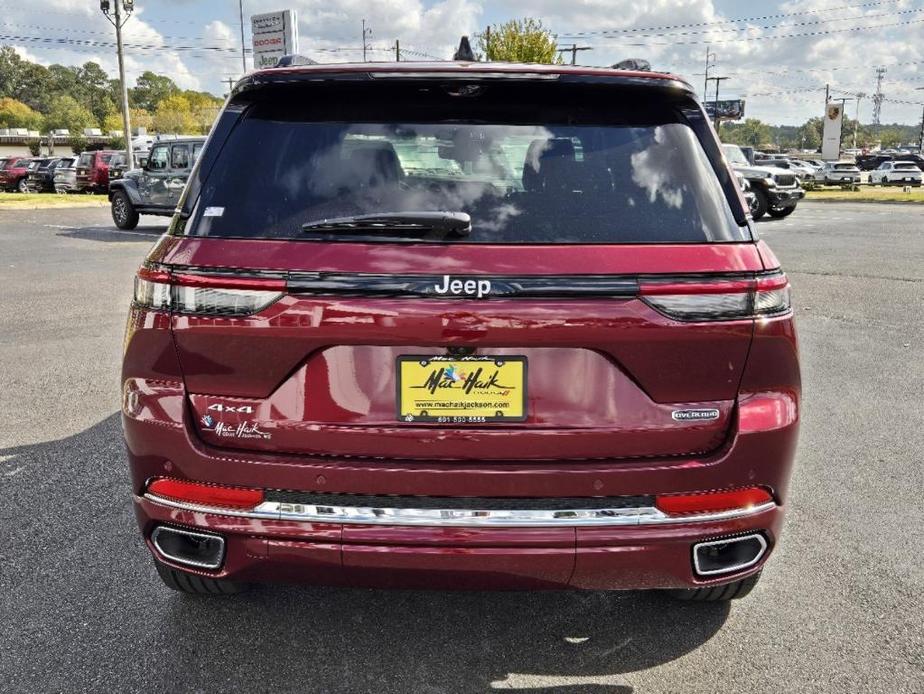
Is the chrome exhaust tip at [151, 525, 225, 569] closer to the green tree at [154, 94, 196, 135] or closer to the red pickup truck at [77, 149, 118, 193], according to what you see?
the red pickup truck at [77, 149, 118, 193]

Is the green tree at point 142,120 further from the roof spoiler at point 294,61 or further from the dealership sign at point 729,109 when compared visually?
the roof spoiler at point 294,61

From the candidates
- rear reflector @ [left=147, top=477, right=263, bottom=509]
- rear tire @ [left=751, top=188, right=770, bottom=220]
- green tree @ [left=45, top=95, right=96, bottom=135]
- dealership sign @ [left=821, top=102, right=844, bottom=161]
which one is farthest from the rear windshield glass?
green tree @ [left=45, top=95, right=96, bottom=135]

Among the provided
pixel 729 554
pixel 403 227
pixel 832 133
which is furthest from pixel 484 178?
pixel 832 133

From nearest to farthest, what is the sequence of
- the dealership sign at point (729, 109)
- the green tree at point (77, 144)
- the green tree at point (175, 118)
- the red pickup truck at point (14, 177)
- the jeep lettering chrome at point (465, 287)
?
the jeep lettering chrome at point (465, 287) → the red pickup truck at point (14, 177) → the dealership sign at point (729, 109) → the green tree at point (77, 144) → the green tree at point (175, 118)

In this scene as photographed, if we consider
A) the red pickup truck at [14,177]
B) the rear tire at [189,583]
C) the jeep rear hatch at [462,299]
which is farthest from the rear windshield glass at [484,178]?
the red pickup truck at [14,177]

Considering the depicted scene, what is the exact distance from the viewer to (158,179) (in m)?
17.6

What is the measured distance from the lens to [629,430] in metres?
2.13

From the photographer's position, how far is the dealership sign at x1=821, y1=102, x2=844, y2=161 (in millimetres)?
60406

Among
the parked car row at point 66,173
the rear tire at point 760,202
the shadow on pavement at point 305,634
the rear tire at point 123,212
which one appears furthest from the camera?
the parked car row at point 66,173

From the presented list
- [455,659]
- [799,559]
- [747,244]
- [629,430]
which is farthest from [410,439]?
[799,559]

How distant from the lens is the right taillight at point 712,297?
2.10 metres

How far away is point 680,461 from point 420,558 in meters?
0.77

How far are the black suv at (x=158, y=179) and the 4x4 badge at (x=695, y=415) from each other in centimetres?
1666

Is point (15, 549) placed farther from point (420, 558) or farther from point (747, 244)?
point (747, 244)
